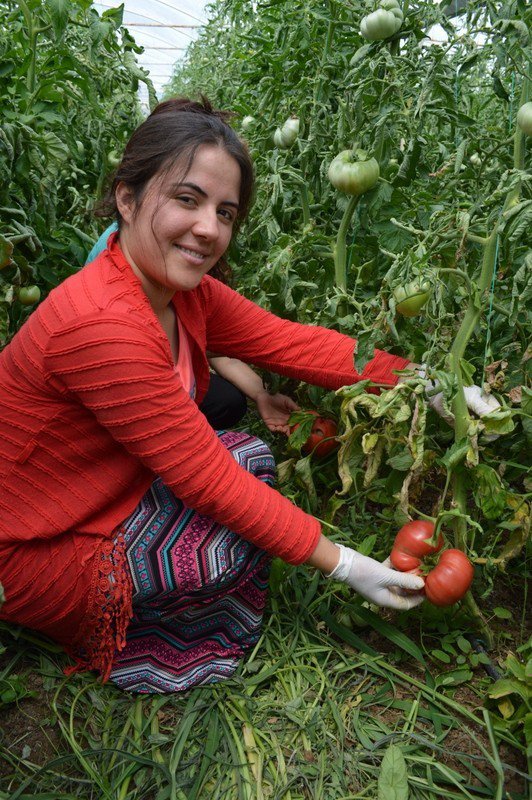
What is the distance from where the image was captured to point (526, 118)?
1.19 m

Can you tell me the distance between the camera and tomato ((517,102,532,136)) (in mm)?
1186

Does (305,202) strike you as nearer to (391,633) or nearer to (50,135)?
(50,135)

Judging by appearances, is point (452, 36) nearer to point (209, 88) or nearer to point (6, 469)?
point (6, 469)

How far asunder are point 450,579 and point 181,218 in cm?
79

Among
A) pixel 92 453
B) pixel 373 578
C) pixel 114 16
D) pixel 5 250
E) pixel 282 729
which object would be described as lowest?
pixel 282 729

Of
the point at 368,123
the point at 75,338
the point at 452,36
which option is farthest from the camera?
the point at 368,123

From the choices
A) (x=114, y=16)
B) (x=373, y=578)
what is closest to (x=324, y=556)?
(x=373, y=578)

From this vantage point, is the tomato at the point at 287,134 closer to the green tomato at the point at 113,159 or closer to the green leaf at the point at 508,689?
the green tomato at the point at 113,159

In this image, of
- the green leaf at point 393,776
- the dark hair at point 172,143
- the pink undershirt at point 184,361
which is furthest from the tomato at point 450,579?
the dark hair at point 172,143

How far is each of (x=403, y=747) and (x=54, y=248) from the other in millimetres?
1452

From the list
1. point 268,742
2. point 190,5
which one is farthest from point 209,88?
point 190,5

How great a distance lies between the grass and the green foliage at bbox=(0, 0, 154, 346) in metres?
0.85

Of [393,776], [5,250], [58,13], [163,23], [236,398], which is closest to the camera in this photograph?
[393,776]

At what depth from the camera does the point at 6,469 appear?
4.18 feet
